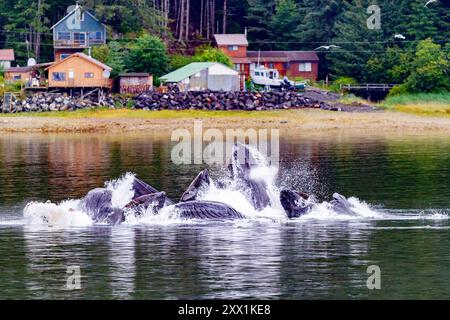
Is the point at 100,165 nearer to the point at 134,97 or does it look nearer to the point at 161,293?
the point at 161,293

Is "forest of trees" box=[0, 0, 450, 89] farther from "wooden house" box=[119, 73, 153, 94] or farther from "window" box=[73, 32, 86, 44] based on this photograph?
"wooden house" box=[119, 73, 153, 94]

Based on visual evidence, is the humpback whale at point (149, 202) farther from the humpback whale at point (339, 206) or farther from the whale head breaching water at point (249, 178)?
the humpback whale at point (339, 206)

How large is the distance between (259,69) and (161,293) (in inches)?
3402

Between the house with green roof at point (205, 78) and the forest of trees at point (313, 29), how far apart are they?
884 centimetres

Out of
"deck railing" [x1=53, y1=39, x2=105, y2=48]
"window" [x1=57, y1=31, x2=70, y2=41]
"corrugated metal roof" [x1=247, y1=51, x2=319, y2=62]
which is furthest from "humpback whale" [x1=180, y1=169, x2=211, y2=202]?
"corrugated metal roof" [x1=247, y1=51, x2=319, y2=62]

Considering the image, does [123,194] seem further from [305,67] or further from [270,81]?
[305,67]

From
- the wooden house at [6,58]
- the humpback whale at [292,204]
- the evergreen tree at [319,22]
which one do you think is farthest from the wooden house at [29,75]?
the humpback whale at [292,204]

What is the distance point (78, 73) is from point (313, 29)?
28717 millimetres

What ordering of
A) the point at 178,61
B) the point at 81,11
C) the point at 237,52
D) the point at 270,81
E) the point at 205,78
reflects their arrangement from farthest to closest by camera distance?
the point at 237,52 → the point at 178,61 → the point at 270,81 → the point at 81,11 → the point at 205,78

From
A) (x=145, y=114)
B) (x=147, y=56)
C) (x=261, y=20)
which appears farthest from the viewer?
(x=261, y=20)

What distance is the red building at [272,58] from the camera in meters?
120

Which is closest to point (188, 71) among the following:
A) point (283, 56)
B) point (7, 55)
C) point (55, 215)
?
point (283, 56)

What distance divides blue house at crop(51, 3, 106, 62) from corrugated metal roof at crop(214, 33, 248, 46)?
536 inches

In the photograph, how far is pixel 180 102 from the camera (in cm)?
10056
